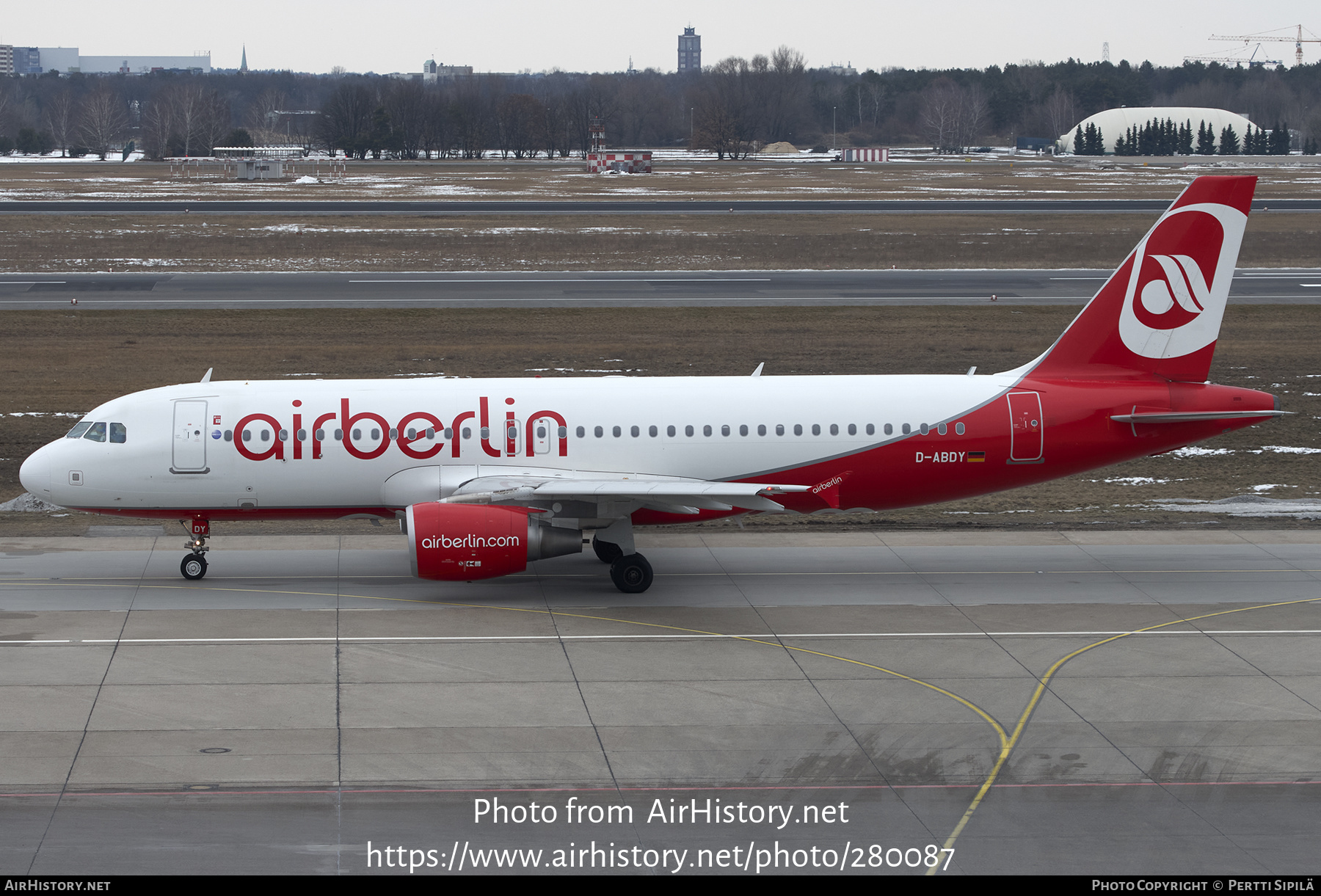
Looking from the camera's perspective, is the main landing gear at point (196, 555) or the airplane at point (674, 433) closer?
the airplane at point (674, 433)

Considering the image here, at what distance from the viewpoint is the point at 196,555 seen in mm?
26453

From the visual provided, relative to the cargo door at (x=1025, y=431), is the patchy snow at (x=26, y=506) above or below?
below

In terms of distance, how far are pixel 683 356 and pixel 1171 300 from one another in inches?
959

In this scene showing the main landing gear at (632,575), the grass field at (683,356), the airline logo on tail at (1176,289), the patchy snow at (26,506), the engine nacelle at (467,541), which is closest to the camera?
the engine nacelle at (467,541)

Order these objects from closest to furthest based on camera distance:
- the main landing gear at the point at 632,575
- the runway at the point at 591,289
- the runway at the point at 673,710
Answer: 1. the runway at the point at 673,710
2. the main landing gear at the point at 632,575
3. the runway at the point at 591,289

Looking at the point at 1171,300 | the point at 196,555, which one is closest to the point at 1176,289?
the point at 1171,300

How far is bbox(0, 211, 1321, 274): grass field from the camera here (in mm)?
74375

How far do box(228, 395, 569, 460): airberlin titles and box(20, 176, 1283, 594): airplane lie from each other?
0.11 feet

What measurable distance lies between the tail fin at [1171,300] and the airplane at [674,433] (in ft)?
0.12

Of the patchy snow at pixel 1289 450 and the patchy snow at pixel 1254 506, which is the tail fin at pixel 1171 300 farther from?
the patchy snow at pixel 1289 450

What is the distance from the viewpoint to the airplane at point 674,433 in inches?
1005

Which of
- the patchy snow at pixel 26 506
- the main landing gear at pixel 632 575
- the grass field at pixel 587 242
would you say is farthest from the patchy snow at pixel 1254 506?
the grass field at pixel 587 242
